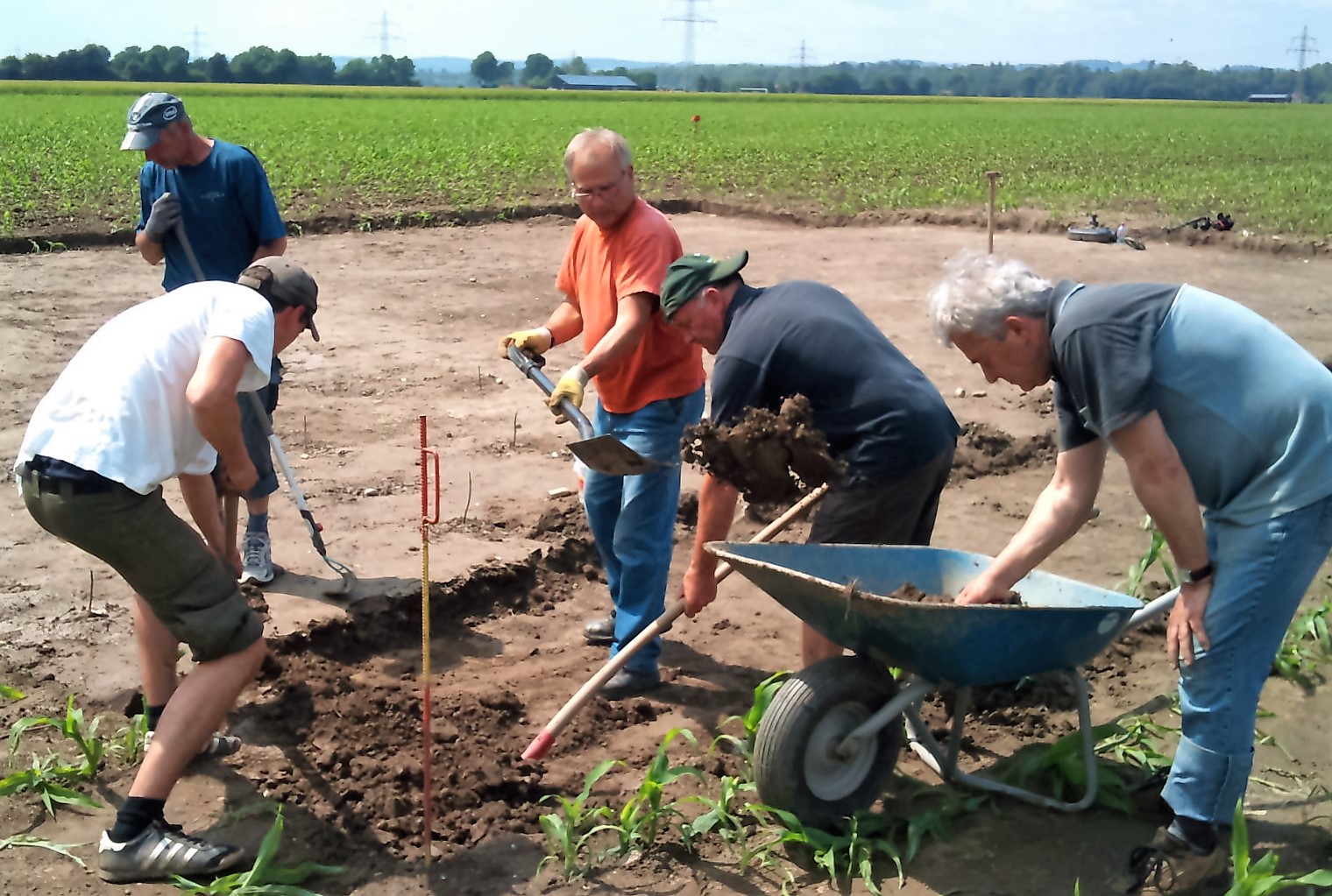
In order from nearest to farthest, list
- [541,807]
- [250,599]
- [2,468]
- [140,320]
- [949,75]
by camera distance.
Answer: [140,320]
[541,807]
[250,599]
[2,468]
[949,75]

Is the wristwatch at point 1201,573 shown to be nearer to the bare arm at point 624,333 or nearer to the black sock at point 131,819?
the bare arm at point 624,333

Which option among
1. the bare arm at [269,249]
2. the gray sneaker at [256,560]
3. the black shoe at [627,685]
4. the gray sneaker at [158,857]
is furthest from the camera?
the bare arm at [269,249]

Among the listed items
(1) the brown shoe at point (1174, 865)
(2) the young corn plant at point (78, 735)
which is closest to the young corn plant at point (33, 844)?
(2) the young corn plant at point (78, 735)

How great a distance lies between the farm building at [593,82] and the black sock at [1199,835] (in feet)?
338

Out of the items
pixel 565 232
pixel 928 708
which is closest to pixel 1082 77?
pixel 565 232

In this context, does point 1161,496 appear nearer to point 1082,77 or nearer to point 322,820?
point 322,820

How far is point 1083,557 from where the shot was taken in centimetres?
604

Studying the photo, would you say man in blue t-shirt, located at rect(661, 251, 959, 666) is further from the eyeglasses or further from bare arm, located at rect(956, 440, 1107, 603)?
the eyeglasses

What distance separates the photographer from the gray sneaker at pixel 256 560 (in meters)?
5.58

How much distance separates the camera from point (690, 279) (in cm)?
383

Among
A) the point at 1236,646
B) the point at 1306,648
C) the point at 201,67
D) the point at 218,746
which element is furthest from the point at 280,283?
the point at 201,67

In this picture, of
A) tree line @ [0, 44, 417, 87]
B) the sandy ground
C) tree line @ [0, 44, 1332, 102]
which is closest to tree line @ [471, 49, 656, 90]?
tree line @ [0, 44, 1332, 102]

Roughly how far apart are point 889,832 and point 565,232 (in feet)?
42.9

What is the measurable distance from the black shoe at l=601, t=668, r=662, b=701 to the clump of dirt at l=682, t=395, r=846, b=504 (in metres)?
1.35
